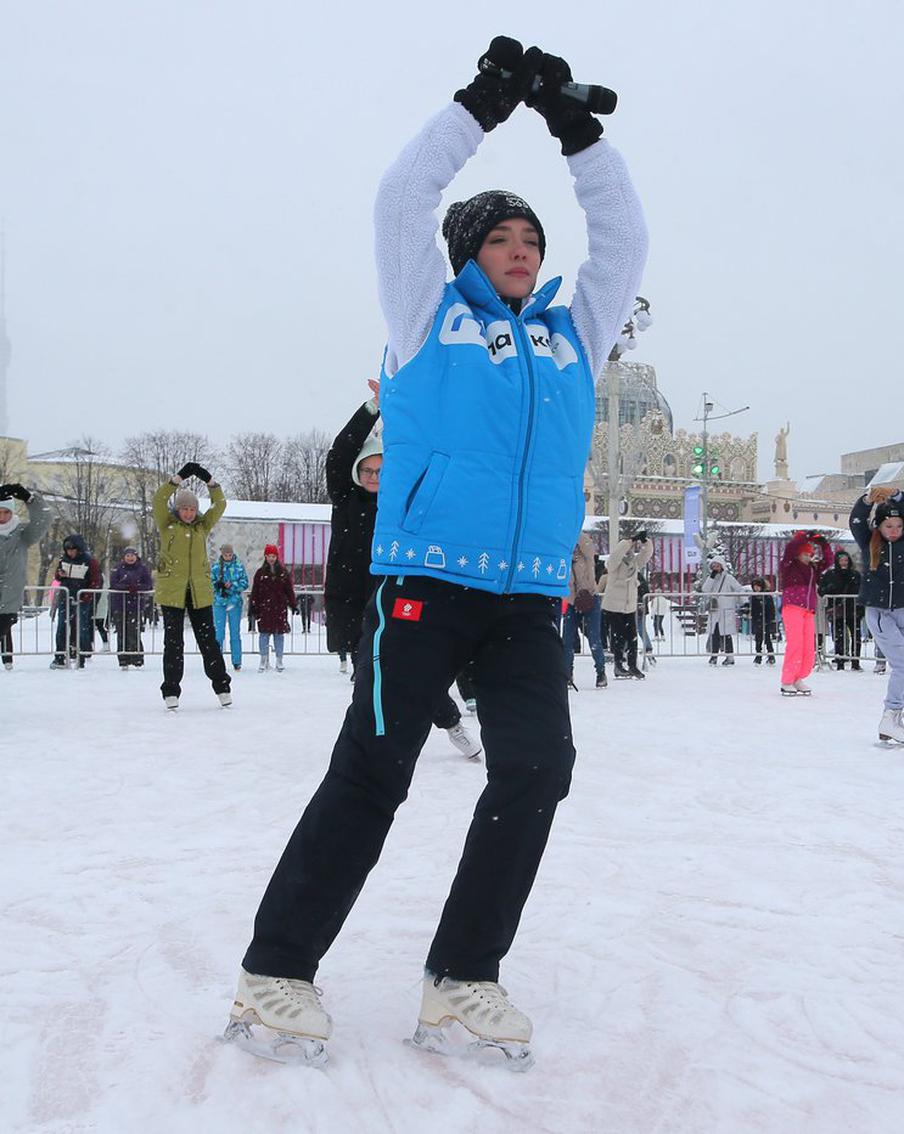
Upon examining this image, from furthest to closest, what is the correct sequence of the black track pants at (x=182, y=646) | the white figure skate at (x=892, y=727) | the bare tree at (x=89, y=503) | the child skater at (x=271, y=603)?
the bare tree at (x=89, y=503)
the child skater at (x=271, y=603)
the black track pants at (x=182, y=646)
the white figure skate at (x=892, y=727)

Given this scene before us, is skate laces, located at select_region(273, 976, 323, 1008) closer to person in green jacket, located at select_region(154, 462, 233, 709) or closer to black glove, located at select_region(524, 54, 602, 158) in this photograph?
black glove, located at select_region(524, 54, 602, 158)

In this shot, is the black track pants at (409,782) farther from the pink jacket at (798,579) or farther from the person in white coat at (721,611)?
the person in white coat at (721,611)

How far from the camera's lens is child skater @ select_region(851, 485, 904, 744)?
6738 mm

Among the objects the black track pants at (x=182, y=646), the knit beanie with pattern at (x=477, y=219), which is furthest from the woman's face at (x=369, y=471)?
the black track pants at (x=182, y=646)

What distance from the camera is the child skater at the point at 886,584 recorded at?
22.1ft

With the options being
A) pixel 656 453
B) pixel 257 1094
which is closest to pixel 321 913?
pixel 257 1094

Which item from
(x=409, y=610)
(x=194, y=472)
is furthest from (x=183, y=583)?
(x=409, y=610)

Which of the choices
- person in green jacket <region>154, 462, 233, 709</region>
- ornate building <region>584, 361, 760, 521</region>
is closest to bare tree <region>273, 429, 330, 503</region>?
ornate building <region>584, 361, 760, 521</region>

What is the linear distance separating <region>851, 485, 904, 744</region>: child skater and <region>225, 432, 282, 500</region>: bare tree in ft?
161

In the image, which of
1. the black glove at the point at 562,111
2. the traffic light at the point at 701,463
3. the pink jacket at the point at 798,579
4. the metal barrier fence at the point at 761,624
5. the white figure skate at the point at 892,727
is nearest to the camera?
the black glove at the point at 562,111

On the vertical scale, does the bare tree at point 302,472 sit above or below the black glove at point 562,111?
above

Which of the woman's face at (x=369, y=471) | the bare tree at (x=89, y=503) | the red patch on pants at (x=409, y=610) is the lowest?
the red patch on pants at (x=409, y=610)

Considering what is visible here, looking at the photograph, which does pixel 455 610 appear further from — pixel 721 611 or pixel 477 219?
pixel 721 611

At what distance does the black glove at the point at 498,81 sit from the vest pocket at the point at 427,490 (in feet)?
2.41
